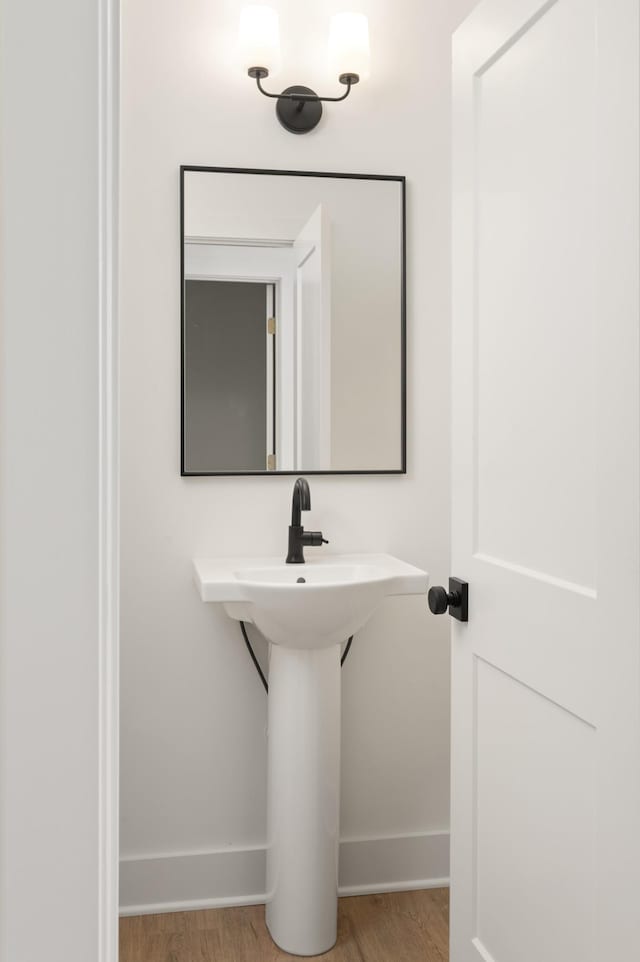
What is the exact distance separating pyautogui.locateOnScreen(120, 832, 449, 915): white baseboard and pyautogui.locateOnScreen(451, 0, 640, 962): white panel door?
785 millimetres

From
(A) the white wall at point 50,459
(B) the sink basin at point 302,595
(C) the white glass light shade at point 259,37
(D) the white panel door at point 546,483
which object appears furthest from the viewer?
(C) the white glass light shade at point 259,37

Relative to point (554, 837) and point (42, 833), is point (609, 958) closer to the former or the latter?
point (554, 837)

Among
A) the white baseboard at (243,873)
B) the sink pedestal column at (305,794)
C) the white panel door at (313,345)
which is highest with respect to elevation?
the white panel door at (313,345)

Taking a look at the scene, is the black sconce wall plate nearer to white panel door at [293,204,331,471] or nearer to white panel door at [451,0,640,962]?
white panel door at [293,204,331,471]

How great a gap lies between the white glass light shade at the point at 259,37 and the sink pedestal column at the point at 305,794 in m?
1.51

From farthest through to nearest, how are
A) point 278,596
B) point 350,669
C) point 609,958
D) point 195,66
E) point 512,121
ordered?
point 350,669, point 195,66, point 278,596, point 512,121, point 609,958

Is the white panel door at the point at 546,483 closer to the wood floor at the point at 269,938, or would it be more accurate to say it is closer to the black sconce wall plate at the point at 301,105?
the wood floor at the point at 269,938

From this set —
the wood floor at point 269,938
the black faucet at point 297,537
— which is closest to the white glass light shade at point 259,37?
the black faucet at point 297,537

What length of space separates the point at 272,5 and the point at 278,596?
1.59 meters

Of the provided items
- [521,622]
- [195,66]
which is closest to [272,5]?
[195,66]

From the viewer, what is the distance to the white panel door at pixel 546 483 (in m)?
0.98

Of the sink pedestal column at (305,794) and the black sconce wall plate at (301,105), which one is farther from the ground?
the black sconce wall plate at (301,105)

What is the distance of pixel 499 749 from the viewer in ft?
4.42

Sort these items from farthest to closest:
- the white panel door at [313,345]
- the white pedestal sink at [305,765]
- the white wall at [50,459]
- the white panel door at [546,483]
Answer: the white panel door at [313,345]
the white pedestal sink at [305,765]
the white panel door at [546,483]
the white wall at [50,459]
